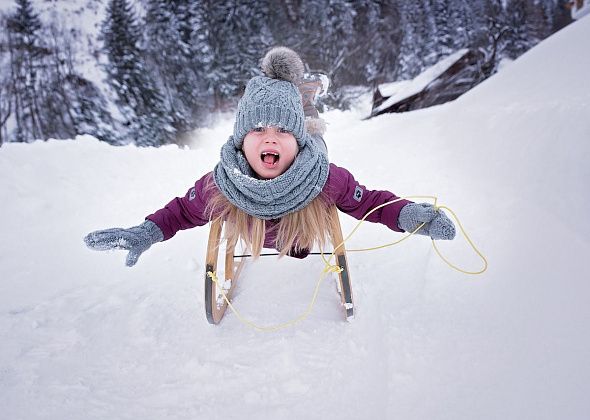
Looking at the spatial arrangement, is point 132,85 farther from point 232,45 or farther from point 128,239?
point 128,239

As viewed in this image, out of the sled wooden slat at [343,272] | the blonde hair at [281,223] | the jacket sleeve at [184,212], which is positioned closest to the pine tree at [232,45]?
the jacket sleeve at [184,212]

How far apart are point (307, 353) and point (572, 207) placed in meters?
1.62

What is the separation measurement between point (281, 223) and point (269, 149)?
0.38 meters

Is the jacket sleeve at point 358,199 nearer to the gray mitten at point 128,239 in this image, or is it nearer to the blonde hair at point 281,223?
the blonde hair at point 281,223

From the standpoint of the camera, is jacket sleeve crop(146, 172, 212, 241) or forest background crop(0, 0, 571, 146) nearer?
jacket sleeve crop(146, 172, 212, 241)

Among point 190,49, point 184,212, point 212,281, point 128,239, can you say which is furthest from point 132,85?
point 212,281

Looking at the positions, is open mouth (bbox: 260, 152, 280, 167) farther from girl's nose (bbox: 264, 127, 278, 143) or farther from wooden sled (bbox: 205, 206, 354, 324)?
wooden sled (bbox: 205, 206, 354, 324)

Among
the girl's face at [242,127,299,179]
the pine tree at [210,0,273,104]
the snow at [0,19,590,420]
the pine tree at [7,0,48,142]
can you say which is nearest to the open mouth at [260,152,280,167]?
the girl's face at [242,127,299,179]

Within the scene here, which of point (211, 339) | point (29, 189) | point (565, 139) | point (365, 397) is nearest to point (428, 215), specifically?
point (365, 397)

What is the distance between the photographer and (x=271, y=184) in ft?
4.65

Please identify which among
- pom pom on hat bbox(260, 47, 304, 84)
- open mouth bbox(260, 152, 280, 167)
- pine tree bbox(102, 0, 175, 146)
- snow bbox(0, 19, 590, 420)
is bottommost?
snow bbox(0, 19, 590, 420)

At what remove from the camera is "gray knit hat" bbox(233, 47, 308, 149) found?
1466 mm

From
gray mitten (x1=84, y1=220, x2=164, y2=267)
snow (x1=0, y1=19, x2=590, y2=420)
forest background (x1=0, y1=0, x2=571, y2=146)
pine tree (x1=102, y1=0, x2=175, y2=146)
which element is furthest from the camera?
pine tree (x1=102, y1=0, x2=175, y2=146)

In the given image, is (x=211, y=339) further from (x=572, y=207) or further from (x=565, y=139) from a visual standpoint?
(x=565, y=139)
